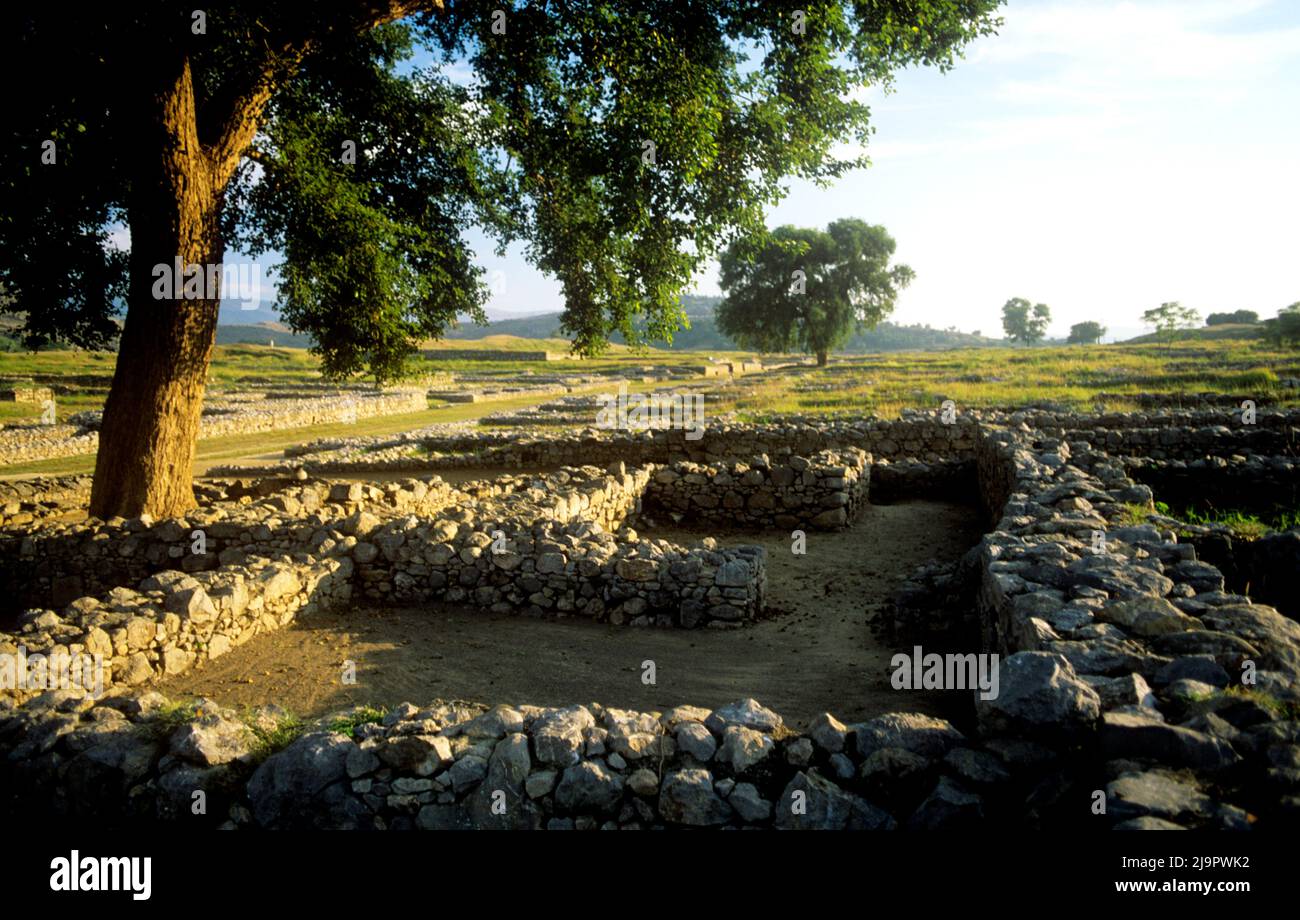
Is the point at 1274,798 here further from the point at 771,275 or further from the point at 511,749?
the point at 771,275

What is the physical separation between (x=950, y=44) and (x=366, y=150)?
385 inches

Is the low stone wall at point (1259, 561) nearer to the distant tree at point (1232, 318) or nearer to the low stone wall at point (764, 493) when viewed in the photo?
the low stone wall at point (764, 493)

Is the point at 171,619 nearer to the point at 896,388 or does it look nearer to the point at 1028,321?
the point at 896,388

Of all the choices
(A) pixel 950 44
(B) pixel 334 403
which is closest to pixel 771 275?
(B) pixel 334 403

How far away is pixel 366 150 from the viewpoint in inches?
502

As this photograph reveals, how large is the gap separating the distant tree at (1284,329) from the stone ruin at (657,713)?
49.2 m

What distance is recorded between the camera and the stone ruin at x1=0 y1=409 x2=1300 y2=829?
10.2 ft

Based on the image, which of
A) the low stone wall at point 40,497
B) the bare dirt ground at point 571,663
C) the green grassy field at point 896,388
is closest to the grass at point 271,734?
the bare dirt ground at point 571,663

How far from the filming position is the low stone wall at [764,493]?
40.2ft

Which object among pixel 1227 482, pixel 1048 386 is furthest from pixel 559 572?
pixel 1048 386

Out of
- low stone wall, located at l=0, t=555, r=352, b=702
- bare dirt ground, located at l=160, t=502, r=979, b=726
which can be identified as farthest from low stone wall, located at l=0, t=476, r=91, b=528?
bare dirt ground, located at l=160, t=502, r=979, b=726

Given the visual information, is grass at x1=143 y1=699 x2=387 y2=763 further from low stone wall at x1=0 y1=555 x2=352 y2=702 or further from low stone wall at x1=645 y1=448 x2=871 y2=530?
low stone wall at x1=645 y1=448 x2=871 y2=530

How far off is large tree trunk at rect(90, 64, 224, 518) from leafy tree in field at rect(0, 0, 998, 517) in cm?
3

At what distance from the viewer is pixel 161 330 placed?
9930 millimetres
